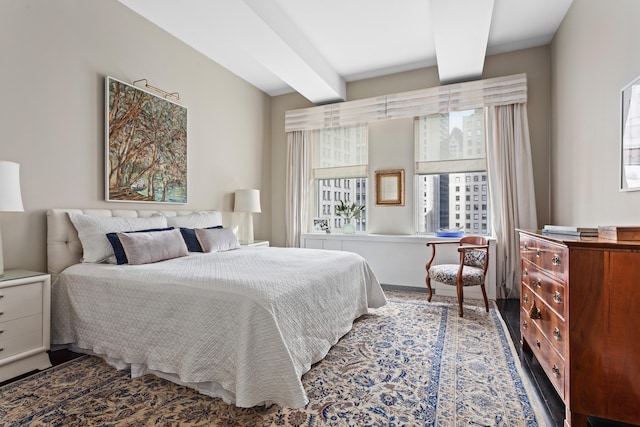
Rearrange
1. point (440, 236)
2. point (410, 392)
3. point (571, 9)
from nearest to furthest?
point (410, 392)
point (571, 9)
point (440, 236)

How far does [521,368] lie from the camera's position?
2182 mm

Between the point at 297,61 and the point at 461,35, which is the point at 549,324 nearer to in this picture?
the point at 461,35

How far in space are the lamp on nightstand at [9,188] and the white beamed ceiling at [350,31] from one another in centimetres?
191

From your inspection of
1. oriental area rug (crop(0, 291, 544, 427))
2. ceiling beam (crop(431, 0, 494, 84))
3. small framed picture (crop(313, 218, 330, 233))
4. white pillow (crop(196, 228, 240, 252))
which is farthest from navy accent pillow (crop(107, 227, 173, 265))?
ceiling beam (crop(431, 0, 494, 84))

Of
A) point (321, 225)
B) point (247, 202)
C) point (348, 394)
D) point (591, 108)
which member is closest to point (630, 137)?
point (591, 108)

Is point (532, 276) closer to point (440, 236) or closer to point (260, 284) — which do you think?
point (260, 284)

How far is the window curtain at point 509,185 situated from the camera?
3883 mm

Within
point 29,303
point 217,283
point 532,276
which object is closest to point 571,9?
point 532,276

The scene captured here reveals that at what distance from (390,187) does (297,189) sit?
1.50m

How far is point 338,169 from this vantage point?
5.15 meters

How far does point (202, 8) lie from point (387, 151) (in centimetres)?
297

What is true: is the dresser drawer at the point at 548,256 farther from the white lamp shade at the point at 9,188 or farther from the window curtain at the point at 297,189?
the window curtain at the point at 297,189

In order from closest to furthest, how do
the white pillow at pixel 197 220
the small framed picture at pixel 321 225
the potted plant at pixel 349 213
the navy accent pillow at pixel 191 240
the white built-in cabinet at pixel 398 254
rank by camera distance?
1. the navy accent pillow at pixel 191 240
2. the white pillow at pixel 197 220
3. the white built-in cabinet at pixel 398 254
4. the potted plant at pixel 349 213
5. the small framed picture at pixel 321 225

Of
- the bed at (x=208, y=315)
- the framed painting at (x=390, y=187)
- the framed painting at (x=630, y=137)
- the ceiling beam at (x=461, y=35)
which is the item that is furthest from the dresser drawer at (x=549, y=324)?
the framed painting at (x=390, y=187)
